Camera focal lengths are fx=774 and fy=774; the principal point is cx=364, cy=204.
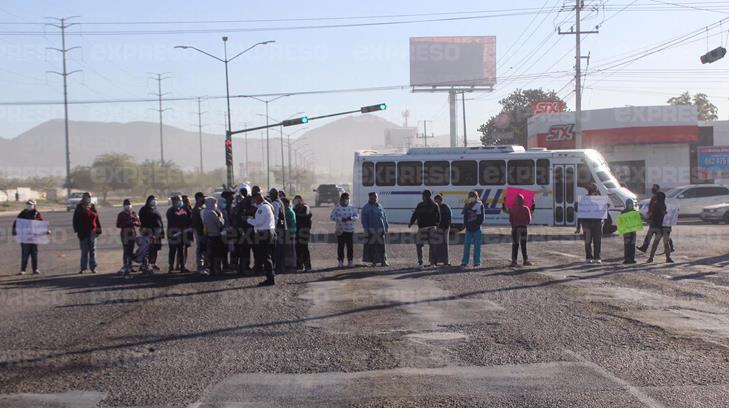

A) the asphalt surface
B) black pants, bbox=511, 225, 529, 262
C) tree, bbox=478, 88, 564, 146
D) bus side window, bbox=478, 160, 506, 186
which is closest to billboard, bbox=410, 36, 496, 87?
tree, bbox=478, 88, 564, 146

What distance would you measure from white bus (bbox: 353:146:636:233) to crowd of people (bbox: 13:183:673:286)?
29.9 feet

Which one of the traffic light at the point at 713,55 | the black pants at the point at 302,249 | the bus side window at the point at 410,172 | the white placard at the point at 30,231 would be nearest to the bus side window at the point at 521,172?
the bus side window at the point at 410,172

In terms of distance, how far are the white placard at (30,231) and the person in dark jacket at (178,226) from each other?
2.86 m

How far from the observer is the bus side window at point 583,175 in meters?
27.7

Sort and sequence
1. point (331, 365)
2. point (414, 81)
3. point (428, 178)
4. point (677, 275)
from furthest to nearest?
point (414, 81)
point (428, 178)
point (677, 275)
point (331, 365)

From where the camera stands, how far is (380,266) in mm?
18297

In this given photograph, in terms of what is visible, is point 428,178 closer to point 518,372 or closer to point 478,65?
Answer: point 518,372

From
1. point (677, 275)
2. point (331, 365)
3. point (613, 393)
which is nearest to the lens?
point (613, 393)

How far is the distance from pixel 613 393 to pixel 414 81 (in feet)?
259

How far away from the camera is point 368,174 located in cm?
2975

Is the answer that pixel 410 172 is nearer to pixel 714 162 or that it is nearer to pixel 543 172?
pixel 543 172

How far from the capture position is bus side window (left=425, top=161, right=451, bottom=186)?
1145 inches

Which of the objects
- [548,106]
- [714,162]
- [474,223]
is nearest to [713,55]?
[474,223]

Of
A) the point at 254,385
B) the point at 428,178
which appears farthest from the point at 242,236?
the point at 428,178
